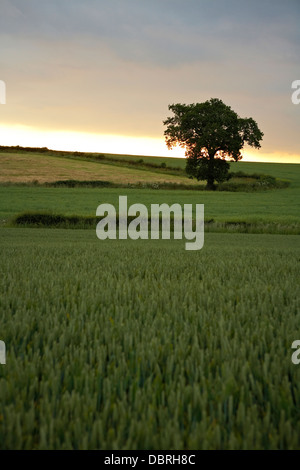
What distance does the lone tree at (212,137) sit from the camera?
5172 cm

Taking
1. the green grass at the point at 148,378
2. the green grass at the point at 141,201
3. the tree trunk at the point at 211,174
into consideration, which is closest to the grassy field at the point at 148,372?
the green grass at the point at 148,378

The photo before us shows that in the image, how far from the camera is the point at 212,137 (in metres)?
51.3

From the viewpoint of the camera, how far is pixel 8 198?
3453 centimetres

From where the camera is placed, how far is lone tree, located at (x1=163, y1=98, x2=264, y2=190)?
51.7 m

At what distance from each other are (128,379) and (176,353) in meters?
0.36

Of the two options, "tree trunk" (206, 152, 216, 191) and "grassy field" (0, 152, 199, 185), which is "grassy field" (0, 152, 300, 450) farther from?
"tree trunk" (206, 152, 216, 191)

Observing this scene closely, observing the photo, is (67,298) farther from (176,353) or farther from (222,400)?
(222,400)

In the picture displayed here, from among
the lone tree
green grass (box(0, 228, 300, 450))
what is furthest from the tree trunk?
green grass (box(0, 228, 300, 450))

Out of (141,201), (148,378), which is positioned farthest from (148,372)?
(141,201)

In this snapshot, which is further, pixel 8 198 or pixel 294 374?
pixel 8 198
